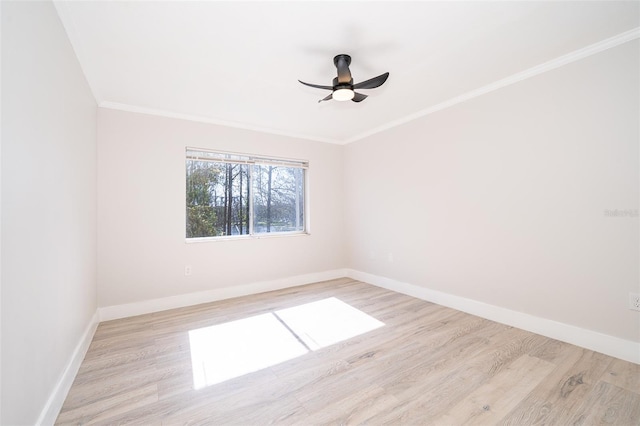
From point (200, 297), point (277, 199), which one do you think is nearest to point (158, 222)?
point (200, 297)

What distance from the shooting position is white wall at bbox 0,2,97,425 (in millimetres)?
1062

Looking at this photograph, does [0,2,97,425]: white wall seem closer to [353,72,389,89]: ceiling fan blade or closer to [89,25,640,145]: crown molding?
[89,25,640,145]: crown molding

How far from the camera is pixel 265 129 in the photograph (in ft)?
12.8

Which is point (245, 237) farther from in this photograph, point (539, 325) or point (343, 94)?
point (539, 325)

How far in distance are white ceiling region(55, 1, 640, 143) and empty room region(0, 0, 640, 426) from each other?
2 centimetres

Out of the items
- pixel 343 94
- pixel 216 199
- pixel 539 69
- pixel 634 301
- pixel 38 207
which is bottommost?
pixel 634 301

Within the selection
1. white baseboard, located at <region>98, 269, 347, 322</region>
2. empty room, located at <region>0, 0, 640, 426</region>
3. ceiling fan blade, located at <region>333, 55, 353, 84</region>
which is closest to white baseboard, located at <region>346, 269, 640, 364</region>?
empty room, located at <region>0, 0, 640, 426</region>

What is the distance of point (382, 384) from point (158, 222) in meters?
2.88

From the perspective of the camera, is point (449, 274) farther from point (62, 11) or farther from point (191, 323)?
point (62, 11)

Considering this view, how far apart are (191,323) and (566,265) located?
3.48 m

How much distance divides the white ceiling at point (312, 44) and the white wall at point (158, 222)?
1.32ft

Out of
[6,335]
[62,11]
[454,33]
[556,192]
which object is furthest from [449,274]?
[62,11]

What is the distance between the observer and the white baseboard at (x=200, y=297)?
116 inches

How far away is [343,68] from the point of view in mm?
2125
